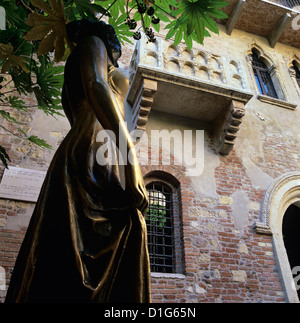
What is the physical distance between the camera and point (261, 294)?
4.96 metres

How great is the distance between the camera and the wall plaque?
4.39 metres

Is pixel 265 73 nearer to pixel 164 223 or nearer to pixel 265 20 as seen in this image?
pixel 265 20

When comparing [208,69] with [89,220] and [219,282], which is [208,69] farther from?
[89,220]

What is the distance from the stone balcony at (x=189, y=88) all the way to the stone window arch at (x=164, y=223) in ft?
3.91

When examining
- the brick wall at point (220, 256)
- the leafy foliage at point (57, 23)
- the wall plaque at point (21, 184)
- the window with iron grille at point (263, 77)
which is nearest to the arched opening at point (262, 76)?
the window with iron grille at point (263, 77)

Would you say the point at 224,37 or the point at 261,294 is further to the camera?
the point at 224,37

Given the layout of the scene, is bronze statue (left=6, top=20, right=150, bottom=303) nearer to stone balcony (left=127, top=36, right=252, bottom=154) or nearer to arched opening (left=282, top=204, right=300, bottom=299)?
stone balcony (left=127, top=36, right=252, bottom=154)

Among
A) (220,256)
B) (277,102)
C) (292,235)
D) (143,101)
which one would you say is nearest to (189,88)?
(143,101)

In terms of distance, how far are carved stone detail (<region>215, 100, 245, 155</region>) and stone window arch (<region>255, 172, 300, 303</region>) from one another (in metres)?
1.32

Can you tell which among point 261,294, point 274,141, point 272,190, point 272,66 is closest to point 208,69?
point 274,141
